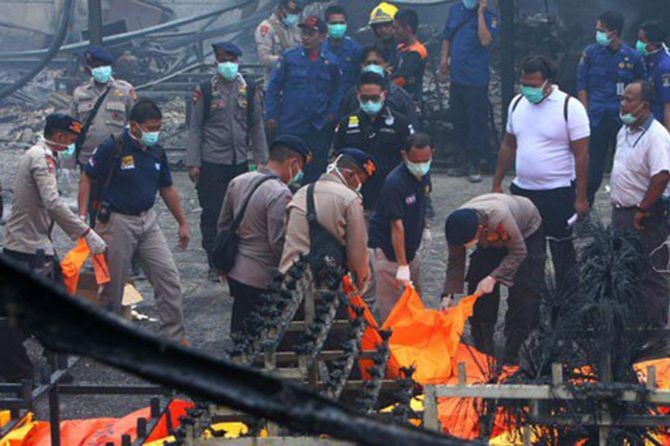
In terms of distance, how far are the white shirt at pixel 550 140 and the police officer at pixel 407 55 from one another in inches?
132

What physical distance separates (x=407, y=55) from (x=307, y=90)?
1452 mm

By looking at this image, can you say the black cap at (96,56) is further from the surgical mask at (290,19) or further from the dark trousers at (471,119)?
the dark trousers at (471,119)

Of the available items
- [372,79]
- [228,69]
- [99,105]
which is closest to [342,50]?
[228,69]

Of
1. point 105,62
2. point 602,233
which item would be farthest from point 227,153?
point 602,233

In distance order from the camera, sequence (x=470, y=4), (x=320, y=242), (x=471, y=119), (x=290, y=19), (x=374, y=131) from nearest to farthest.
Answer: (x=320, y=242) → (x=374, y=131) → (x=290, y=19) → (x=470, y=4) → (x=471, y=119)

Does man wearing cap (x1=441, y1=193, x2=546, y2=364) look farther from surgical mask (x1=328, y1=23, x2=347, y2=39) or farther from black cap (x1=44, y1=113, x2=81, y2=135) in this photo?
surgical mask (x1=328, y1=23, x2=347, y2=39)

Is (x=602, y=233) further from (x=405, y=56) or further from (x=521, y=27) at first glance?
(x=521, y=27)

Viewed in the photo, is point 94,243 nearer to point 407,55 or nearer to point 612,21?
point 407,55

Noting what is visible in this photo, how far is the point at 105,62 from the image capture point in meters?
10.3

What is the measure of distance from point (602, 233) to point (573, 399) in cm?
156

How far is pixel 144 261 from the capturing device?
28.1 ft

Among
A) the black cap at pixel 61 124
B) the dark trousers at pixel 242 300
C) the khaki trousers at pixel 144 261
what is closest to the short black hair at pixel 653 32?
the khaki trousers at pixel 144 261

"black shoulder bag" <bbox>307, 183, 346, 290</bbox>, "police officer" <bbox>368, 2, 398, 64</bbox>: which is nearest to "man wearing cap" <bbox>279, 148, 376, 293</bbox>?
"black shoulder bag" <bbox>307, 183, 346, 290</bbox>

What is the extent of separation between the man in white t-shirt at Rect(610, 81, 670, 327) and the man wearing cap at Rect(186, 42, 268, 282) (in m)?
2.89
